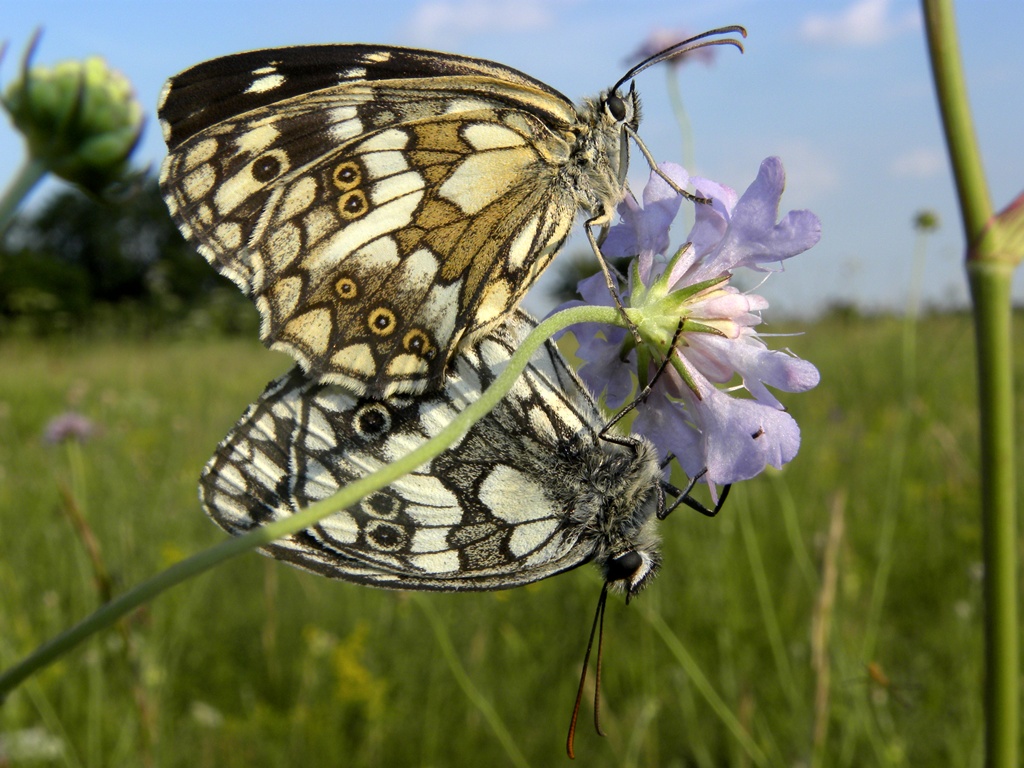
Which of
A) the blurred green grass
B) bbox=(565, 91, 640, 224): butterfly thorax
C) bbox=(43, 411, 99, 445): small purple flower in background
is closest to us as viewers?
bbox=(565, 91, 640, 224): butterfly thorax

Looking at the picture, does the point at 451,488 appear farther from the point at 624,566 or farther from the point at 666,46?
the point at 666,46

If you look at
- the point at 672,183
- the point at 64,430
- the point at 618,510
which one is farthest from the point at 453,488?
the point at 64,430

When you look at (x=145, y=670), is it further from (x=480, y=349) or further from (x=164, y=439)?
(x=164, y=439)

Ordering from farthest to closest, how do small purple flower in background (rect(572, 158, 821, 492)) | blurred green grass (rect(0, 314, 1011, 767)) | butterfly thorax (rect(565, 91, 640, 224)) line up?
blurred green grass (rect(0, 314, 1011, 767)) < butterfly thorax (rect(565, 91, 640, 224)) < small purple flower in background (rect(572, 158, 821, 492))

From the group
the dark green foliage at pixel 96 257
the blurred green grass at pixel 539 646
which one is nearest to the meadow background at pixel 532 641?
the blurred green grass at pixel 539 646

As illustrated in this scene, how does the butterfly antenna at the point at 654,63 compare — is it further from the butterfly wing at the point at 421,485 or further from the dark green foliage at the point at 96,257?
the dark green foliage at the point at 96,257

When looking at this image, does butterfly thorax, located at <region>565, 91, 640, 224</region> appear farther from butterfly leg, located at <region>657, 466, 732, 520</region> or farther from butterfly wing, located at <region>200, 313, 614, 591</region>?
butterfly leg, located at <region>657, 466, 732, 520</region>

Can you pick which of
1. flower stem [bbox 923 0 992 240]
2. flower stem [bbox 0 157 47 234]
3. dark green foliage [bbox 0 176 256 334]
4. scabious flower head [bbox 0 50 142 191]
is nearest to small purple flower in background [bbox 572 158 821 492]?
flower stem [bbox 923 0 992 240]
